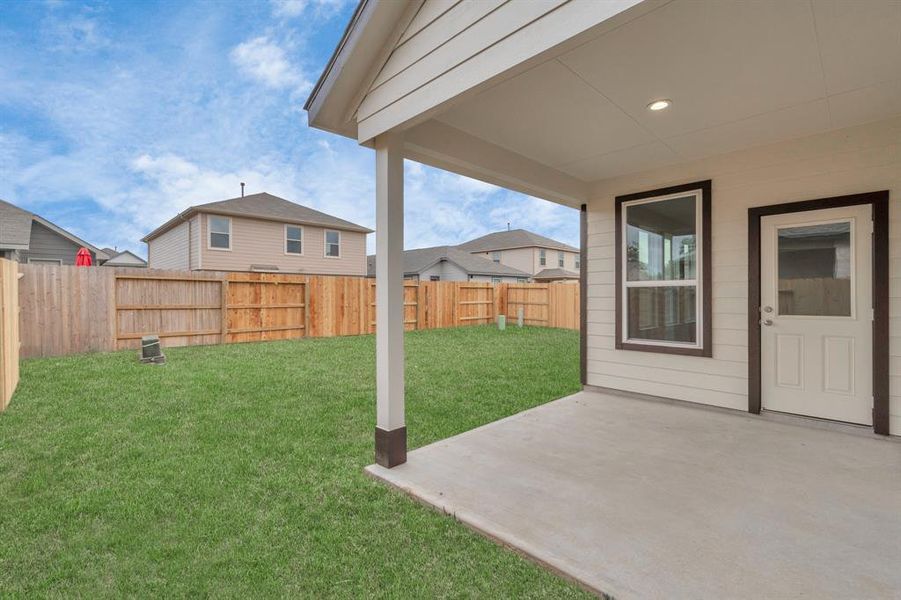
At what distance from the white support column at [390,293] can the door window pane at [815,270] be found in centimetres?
338

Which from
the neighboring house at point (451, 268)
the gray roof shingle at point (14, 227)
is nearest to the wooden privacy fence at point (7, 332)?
the gray roof shingle at point (14, 227)

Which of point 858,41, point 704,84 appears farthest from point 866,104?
point 704,84

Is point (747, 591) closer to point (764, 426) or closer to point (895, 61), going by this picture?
point (764, 426)

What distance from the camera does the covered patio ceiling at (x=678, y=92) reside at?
1.97 meters

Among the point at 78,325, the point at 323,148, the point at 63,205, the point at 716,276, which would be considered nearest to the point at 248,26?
the point at 323,148

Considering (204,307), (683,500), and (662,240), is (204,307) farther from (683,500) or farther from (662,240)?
(683,500)

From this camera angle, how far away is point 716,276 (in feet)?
13.2

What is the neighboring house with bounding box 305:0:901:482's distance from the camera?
2049 millimetres

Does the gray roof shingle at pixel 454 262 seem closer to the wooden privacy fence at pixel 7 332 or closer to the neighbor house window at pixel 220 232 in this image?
the neighbor house window at pixel 220 232

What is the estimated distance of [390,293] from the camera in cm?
279

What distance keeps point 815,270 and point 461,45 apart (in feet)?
11.5

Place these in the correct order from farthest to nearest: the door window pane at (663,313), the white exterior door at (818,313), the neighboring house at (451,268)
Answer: the neighboring house at (451,268), the door window pane at (663,313), the white exterior door at (818,313)

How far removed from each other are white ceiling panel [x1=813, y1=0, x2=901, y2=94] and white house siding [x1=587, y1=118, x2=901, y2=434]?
37.7 inches

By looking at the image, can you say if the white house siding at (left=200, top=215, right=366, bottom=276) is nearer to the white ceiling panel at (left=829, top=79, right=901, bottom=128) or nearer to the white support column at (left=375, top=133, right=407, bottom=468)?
the white support column at (left=375, top=133, right=407, bottom=468)
